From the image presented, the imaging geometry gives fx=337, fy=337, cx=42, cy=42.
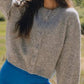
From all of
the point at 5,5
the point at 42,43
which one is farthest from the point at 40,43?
the point at 5,5

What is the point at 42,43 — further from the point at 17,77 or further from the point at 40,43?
the point at 17,77

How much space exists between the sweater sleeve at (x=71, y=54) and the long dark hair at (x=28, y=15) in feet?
0.40

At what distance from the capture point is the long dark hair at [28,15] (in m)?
2.06

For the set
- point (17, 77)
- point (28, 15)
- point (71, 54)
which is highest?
point (28, 15)

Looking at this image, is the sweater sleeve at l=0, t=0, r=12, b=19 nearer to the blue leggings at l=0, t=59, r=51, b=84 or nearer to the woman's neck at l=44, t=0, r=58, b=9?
the woman's neck at l=44, t=0, r=58, b=9

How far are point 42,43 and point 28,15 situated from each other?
214 mm

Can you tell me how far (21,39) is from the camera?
2.09 metres

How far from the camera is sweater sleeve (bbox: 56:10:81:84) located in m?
1.96

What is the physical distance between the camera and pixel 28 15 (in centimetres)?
212

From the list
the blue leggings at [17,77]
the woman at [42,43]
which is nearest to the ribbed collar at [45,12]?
the woman at [42,43]

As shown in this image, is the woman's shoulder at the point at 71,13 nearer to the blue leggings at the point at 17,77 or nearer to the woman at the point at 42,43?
the woman at the point at 42,43

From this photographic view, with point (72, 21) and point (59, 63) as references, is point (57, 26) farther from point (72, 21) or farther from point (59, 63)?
point (59, 63)

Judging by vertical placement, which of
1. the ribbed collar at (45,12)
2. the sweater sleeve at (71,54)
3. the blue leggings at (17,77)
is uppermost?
the ribbed collar at (45,12)

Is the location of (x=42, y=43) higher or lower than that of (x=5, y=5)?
lower
